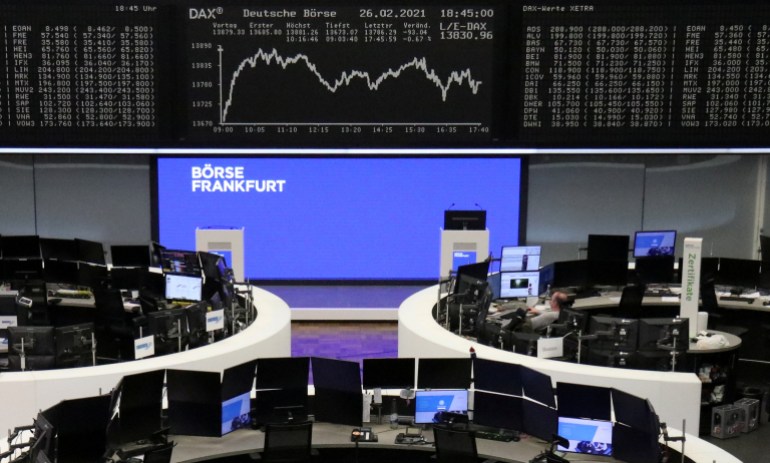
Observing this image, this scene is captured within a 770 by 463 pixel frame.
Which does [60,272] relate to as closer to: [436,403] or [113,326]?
[113,326]

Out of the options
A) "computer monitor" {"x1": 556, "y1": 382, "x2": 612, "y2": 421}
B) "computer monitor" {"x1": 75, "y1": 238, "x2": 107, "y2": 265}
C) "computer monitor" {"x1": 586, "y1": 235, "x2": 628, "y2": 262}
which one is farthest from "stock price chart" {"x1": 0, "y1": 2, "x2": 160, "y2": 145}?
"computer monitor" {"x1": 556, "y1": 382, "x2": 612, "y2": 421}

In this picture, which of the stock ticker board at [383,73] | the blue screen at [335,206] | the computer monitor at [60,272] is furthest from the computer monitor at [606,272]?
the computer monitor at [60,272]

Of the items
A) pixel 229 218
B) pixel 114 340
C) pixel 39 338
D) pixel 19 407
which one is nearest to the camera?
pixel 19 407

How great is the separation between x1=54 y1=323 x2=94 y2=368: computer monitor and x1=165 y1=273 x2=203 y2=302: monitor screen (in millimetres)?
2148

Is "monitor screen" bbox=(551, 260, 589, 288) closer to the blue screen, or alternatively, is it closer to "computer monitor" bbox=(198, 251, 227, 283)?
the blue screen

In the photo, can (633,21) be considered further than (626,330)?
Yes

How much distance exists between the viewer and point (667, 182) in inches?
549

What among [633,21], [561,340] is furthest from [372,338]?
[633,21]

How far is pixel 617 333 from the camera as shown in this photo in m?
8.83

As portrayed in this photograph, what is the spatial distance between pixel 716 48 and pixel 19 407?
29.1 feet

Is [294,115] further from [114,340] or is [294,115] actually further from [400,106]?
[114,340]

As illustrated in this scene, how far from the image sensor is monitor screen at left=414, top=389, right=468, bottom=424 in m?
7.57

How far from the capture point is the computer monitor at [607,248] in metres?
12.1

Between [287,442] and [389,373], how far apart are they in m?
0.94
